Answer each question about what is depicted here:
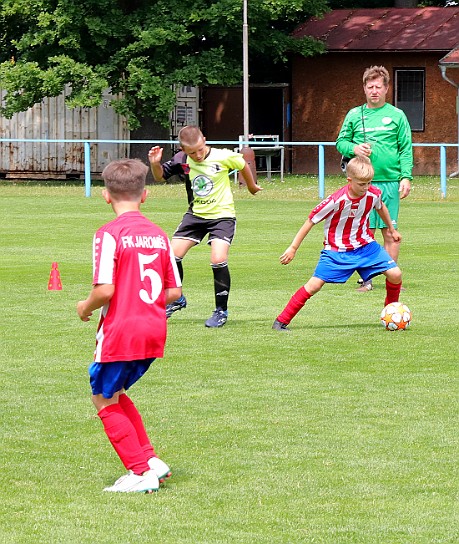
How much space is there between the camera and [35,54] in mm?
35844

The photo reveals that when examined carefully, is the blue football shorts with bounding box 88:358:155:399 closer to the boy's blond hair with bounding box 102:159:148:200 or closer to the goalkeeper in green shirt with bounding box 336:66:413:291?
the boy's blond hair with bounding box 102:159:148:200

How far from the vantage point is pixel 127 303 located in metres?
5.68

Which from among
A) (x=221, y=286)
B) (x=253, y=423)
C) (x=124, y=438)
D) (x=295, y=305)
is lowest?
(x=253, y=423)

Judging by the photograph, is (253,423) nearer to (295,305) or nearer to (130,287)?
(130,287)

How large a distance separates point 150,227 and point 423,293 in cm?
747

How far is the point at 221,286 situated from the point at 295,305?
2.61ft

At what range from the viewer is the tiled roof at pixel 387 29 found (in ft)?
127

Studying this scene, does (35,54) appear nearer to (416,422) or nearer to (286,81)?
(286,81)

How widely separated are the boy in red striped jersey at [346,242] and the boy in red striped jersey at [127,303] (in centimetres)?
447

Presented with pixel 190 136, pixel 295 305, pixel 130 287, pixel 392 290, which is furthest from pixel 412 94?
pixel 130 287

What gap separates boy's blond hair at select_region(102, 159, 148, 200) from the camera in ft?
18.8

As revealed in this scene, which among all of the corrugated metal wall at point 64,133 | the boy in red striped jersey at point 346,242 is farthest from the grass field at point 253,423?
the corrugated metal wall at point 64,133

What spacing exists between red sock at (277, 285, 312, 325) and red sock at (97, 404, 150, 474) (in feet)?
15.3

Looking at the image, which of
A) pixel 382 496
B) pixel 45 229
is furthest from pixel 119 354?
pixel 45 229
